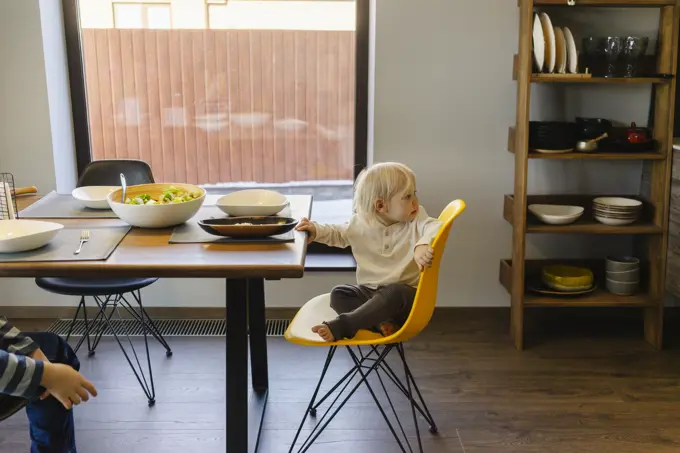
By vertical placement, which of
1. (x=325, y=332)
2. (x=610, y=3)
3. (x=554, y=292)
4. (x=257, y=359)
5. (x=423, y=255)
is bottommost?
(x=257, y=359)

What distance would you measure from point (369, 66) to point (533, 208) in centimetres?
99

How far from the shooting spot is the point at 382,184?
2.29m

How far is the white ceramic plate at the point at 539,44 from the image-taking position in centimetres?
304

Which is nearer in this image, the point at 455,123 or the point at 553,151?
the point at 553,151

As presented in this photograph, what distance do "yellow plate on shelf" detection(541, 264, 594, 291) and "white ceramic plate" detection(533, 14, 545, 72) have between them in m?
0.90

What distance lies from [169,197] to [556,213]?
180 centimetres

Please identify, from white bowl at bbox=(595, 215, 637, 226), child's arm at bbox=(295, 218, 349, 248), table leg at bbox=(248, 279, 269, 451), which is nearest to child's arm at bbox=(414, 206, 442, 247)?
child's arm at bbox=(295, 218, 349, 248)

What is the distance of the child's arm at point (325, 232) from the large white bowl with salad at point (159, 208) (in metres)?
0.34

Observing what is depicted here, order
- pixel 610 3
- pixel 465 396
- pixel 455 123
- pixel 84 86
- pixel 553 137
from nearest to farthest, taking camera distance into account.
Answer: pixel 465 396 < pixel 610 3 < pixel 553 137 < pixel 455 123 < pixel 84 86

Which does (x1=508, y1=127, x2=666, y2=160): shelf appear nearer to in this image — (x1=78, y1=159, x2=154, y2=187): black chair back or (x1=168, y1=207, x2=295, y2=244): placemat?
(x1=168, y1=207, x2=295, y2=244): placemat

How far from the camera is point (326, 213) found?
3.67 m

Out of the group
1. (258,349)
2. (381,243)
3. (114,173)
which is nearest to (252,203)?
(381,243)

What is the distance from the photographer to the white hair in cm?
228

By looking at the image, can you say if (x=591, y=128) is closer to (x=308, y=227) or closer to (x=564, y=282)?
(x=564, y=282)
